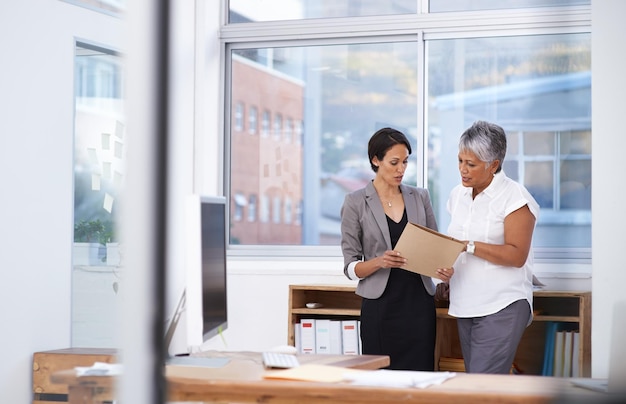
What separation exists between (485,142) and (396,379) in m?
1.38

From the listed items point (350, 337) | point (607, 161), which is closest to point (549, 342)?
point (350, 337)

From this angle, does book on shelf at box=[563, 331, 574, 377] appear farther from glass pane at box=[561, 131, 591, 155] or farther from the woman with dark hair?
glass pane at box=[561, 131, 591, 155]

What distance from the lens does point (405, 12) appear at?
5.40m

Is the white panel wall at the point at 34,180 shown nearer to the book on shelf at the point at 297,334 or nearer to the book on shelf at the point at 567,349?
the book on shelf at the point at 297,334

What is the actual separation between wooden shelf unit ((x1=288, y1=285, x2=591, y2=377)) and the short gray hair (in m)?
0.93

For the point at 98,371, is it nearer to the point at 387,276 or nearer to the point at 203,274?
the point at 203,274

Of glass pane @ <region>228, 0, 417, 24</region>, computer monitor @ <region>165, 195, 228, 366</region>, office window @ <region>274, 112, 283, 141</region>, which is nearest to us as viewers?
computer monitor @ <region>165, 195, 228, 366</region>

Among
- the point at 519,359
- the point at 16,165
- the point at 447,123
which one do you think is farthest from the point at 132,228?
the point at 447,123

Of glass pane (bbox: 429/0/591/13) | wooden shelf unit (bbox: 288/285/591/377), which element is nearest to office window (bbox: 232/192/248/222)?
wooden shelf unit (bbox: 288/285/591/377)

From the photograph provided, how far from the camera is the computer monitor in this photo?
7.97ft

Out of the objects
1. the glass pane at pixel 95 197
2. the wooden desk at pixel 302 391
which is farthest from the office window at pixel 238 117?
the wooden desk at pixel 302 391

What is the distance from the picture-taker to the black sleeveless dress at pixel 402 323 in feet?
12.2

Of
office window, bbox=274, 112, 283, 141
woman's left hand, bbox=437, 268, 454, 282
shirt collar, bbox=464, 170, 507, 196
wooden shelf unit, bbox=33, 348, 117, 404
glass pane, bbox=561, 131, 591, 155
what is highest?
office window, bbox=274, 112, 283, 141

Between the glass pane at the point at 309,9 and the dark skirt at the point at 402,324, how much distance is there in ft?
7.39
